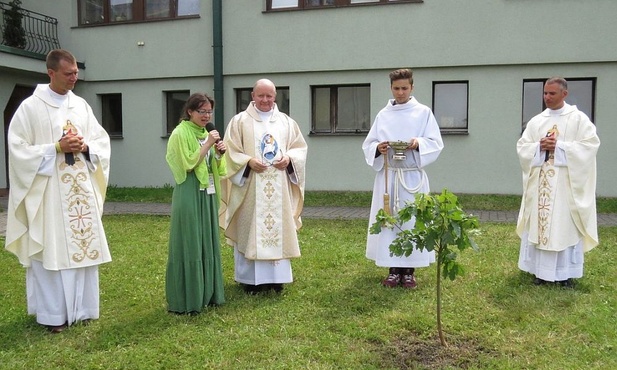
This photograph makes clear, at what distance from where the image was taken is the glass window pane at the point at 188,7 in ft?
51.1

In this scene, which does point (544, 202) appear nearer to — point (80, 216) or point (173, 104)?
point (80, 216)

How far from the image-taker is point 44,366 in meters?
4.07

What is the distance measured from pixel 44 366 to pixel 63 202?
133 centimetres

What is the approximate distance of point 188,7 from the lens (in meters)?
15.7

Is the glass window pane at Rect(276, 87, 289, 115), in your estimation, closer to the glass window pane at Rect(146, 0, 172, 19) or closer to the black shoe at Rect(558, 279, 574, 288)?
the glass window pane at Rect(146, 0, 172, 19)

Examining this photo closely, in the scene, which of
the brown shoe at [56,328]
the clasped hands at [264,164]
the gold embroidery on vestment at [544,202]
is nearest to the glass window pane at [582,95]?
the gold embroidery on vestment at [544,202]

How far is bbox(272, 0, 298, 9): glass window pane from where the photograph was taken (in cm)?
1471

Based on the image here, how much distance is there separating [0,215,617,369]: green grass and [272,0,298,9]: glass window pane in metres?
9.61

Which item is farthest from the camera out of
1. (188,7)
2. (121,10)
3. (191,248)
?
(121,10)

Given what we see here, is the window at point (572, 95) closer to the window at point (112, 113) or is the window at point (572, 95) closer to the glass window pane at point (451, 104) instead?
the glass window pane at point (451, 104)

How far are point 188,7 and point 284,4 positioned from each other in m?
2.80

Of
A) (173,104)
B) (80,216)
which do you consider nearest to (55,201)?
(80,216)

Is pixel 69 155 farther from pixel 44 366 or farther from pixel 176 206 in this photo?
pixel 44 366

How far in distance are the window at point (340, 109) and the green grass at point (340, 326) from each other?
8.00 meters
